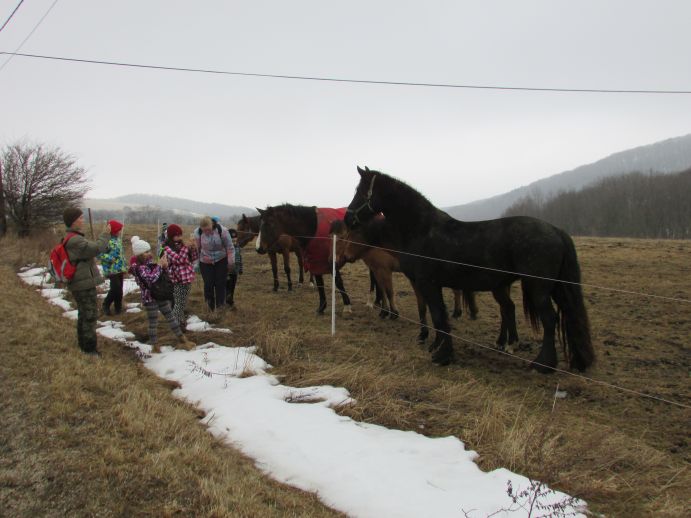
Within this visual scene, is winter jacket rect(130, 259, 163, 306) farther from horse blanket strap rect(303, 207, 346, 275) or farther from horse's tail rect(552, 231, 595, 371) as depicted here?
horse's tail rect(552, 231, 595, 371)

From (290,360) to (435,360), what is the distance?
1919 millimetres

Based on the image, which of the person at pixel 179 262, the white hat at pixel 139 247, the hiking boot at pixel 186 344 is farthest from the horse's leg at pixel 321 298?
the white hat at pixel 139 247

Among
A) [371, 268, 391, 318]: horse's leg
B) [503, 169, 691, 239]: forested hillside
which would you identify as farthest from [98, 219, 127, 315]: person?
[503, 169, 691, 239]: forested hillside

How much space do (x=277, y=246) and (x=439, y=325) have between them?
5610 mm

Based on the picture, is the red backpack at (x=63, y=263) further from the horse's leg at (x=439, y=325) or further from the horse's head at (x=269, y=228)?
the horse's leg at (x=439, y=325)

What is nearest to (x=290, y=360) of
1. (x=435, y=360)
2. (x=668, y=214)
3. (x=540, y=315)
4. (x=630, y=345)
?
(x=435, y=360)

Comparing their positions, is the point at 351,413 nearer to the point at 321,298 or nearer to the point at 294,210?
the point at 321,298

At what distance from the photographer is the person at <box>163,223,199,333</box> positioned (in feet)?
21.8

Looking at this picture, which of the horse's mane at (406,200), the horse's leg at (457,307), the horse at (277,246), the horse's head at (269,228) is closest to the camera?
the horse's mane at (406,200)

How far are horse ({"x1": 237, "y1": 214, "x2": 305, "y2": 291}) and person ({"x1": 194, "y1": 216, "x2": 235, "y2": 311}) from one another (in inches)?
82.3

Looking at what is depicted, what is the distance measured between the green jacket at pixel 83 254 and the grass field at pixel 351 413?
2.86 ft

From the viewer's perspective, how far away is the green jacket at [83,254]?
5039 millimetres

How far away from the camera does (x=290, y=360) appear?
5465mm

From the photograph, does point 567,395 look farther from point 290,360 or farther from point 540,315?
point 290,360
